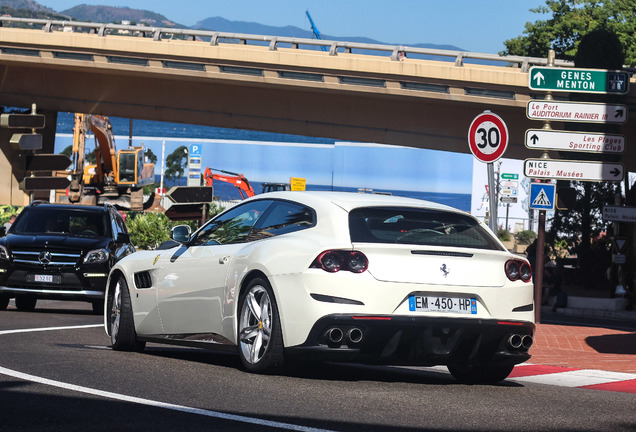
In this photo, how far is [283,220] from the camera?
27.1 feet

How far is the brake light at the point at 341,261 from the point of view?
743 cm

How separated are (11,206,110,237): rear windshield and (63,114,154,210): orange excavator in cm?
3545

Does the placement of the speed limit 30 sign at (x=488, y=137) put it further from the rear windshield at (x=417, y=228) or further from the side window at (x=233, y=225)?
the rear windshield at (x=417, y=228)

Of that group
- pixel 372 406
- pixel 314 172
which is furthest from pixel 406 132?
pixel 314 172

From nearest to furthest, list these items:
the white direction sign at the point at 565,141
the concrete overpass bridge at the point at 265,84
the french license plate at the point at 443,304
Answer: the french license plate at the point at 443,304 < the white direction sign at the point at 565,141 < the concrete overpass bridge at the point at 265,84

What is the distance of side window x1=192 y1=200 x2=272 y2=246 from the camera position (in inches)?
338

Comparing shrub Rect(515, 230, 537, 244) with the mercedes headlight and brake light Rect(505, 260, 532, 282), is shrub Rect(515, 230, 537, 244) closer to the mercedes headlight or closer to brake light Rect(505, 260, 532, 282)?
the mercedes headlight

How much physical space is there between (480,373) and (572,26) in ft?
170

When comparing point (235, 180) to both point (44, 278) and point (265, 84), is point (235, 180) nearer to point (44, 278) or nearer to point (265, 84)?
point (265, 84)

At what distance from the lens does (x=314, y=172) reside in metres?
102

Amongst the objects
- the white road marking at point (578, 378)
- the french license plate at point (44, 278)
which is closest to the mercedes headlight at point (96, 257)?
the french license plate at point (44, 278)

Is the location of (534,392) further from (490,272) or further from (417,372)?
(417,372)

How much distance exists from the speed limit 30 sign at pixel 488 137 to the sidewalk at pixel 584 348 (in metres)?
2.48

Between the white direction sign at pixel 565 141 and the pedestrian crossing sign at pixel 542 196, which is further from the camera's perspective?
the pedestrian crossing sign at pixel 542 196
